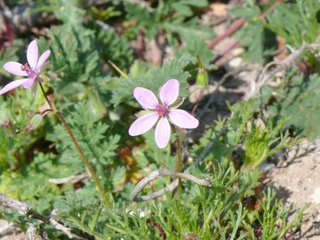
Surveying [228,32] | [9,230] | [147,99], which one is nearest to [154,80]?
[147,99]

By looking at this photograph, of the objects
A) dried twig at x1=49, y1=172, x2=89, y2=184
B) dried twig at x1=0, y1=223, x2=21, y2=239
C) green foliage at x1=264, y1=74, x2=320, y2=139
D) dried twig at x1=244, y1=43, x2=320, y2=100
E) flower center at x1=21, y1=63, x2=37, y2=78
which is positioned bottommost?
dried twig at x1=0, y1=223, x2=21, y2=239

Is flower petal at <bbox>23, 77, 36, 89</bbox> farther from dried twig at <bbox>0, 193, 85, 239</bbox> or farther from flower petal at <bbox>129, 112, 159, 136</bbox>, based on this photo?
dried twig at <bbox>0, 193, 85, 239</bbox>

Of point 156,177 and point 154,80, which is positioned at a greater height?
point 154,80

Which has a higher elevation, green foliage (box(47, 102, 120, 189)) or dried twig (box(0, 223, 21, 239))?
green foliage (box(47, 102, 120, 189))

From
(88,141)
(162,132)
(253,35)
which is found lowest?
(88,141)

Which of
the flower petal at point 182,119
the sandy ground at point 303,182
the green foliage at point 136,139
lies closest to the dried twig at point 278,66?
the green foliage at point 136,139

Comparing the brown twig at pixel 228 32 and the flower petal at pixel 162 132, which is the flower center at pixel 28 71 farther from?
the brown twig at pixel 228 32

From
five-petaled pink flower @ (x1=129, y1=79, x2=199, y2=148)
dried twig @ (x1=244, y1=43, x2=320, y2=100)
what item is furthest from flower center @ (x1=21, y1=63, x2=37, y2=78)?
dried twig @ (x1=244, y1=43, x2=320, y2=100)

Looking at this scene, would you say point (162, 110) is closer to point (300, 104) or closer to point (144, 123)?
point (144, 123)
